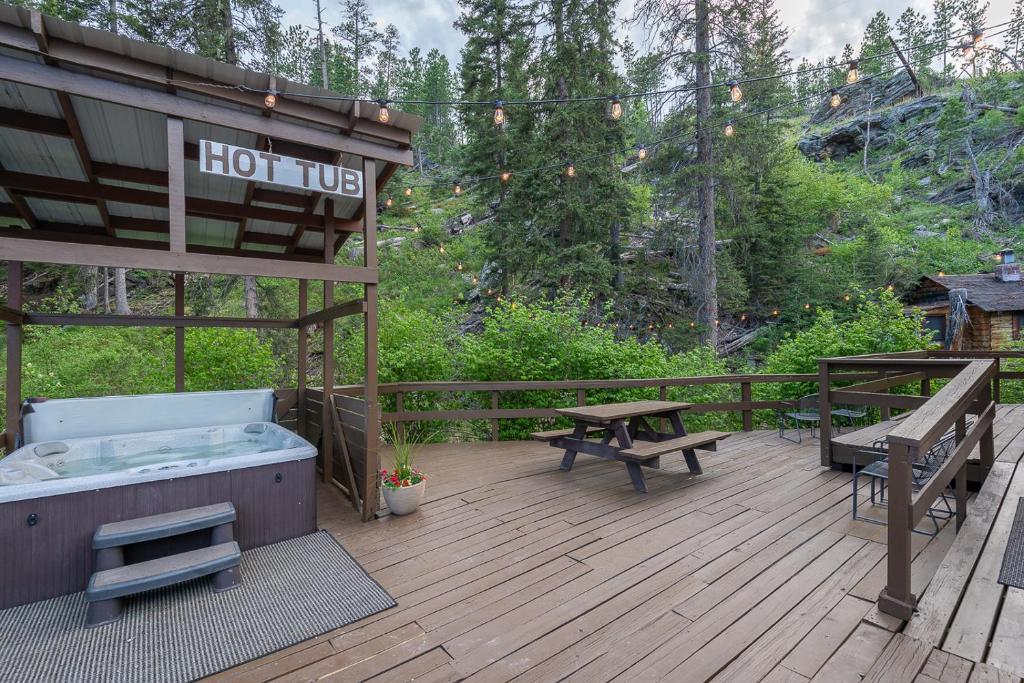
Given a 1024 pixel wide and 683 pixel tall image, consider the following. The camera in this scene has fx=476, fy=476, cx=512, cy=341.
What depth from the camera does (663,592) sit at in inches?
89.1

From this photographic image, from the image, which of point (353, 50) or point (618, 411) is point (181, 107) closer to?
point (618, 411)

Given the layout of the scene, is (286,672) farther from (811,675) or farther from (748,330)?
(748,330)

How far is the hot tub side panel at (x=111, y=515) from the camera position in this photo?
7.75 feet

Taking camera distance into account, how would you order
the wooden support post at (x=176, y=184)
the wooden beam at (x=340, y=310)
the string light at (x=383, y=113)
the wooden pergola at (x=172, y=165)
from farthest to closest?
the wooden beam at (x=340, y=310) < the string light at (x=383, y=113) < the wooden support post at (x=176, y=184) < the wooden pergola at (x=172, y=165)

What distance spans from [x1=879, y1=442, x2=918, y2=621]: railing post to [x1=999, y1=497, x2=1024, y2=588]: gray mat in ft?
1.86

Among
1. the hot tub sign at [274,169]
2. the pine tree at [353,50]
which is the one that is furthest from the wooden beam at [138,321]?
the pine tree at [353,50]

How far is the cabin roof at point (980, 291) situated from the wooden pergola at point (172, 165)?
51.7 feet

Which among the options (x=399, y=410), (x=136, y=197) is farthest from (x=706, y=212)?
(x=136, y=197)

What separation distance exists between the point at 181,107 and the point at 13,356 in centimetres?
291

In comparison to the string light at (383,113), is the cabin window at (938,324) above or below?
below

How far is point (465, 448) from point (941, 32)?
120 feet

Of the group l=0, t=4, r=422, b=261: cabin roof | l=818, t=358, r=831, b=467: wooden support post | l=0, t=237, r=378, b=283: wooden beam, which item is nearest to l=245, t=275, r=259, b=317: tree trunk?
l=0, t=4, r=422, b=261: cabin roof

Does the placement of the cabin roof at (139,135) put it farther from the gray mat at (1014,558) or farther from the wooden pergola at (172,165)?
the gray mat at (1014,558)

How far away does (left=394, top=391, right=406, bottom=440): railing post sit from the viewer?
5.40 meters
